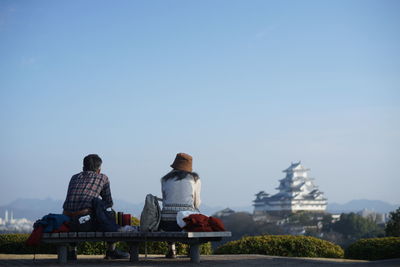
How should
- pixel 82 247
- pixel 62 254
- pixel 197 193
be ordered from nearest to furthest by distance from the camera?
pixel 62 254 → pixel 197 193 → pixel 82 247

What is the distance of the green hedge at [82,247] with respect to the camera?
523 inches

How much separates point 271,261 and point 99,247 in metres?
5.03

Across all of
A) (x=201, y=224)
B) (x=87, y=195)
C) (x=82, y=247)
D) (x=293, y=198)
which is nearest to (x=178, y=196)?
(x=201, y=224)

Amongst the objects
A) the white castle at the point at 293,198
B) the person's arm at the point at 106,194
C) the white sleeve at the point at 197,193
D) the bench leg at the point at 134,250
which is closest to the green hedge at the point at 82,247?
the bench leg at the point at 134,250

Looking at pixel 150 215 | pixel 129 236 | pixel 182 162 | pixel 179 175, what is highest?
pixel 182 162

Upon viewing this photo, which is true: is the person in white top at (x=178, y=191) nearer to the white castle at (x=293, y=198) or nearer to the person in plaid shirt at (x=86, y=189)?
the person in plaid shirt at (x=86, y=189)

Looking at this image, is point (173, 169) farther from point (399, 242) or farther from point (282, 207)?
point (282, 207)

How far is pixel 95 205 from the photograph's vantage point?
8.87m

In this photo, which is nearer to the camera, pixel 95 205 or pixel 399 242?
pixel 95 205

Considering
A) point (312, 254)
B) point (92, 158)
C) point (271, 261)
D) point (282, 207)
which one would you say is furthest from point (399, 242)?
point (282, 207)

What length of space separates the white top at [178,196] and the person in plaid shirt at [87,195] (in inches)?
30.5

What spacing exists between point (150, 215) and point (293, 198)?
14189 centimetres

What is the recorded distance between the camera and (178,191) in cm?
909

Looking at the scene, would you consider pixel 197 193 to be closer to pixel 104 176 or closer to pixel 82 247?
pixel 104 176
